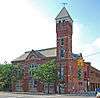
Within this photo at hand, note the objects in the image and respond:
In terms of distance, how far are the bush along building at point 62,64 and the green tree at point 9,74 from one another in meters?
1.35

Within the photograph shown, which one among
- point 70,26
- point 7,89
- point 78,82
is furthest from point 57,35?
point 7,89

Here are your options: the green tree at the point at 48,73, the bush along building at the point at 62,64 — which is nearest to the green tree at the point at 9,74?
the bush along building at the point at 62,64

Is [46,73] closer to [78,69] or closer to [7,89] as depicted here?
[78,69]

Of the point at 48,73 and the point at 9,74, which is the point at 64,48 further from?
the point at 9,74

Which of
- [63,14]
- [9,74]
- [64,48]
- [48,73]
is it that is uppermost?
[63,14]

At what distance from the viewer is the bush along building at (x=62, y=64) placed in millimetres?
62656

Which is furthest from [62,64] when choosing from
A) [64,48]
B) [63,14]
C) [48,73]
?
[63,14]

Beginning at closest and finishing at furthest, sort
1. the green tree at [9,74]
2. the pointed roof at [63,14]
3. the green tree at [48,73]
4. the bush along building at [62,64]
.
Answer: the green tree at [48,73]
the bush along building at [62,64]
the pointed roof at [63,14]
the green tree at [9,74]

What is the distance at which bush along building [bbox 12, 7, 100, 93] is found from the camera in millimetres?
62656

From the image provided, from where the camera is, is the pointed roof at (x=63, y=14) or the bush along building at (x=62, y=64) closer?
the bush along building at (x=62, y=64)

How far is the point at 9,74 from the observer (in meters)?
73.2

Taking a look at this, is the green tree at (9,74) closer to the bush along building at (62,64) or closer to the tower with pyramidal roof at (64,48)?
the bush along building at (62,64)

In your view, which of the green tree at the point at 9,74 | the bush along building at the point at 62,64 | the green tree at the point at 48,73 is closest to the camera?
the green tree at the point at 48,73

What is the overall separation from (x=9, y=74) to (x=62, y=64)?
16785 millimetres
